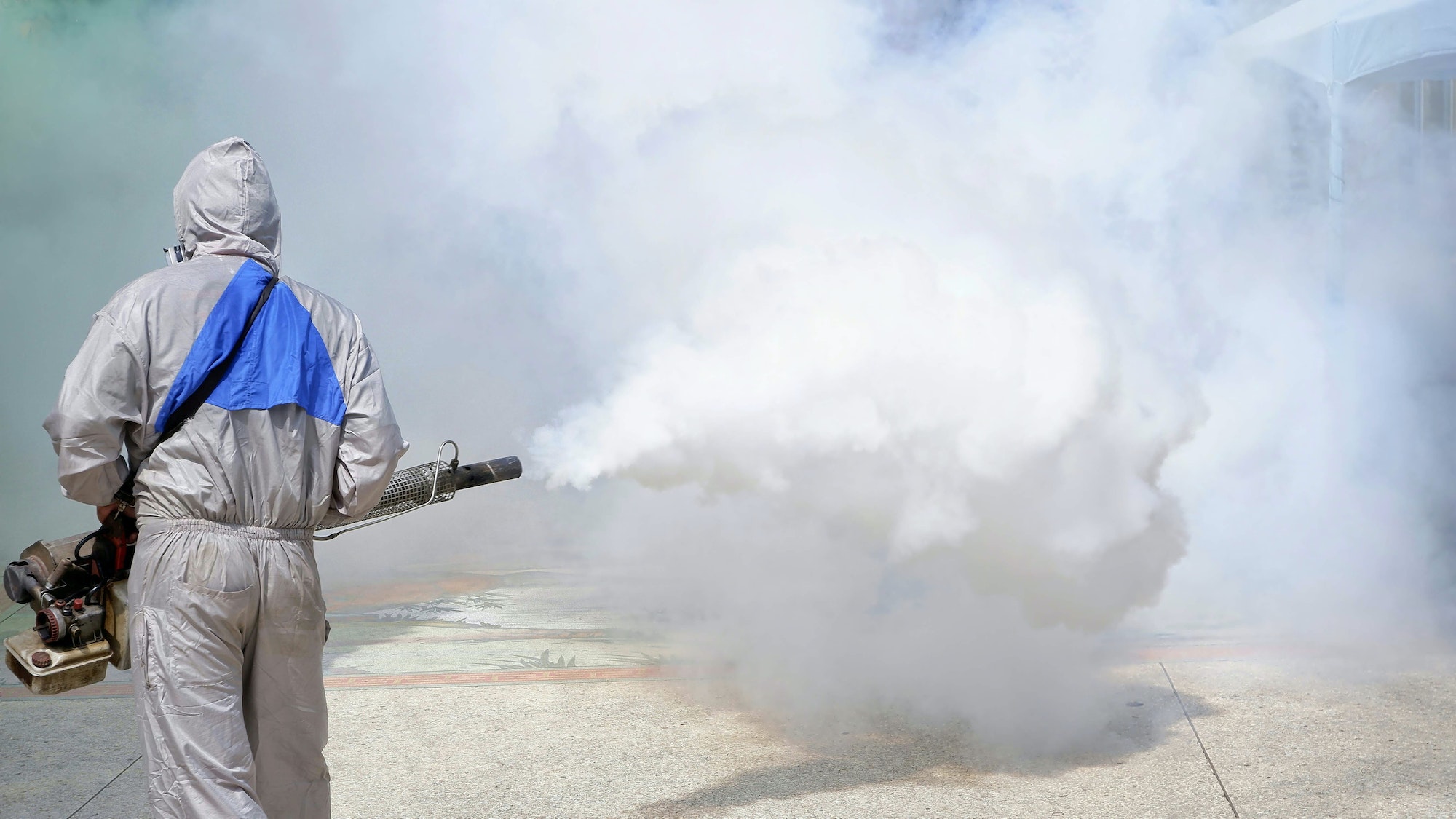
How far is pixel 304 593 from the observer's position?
2172 millimetres

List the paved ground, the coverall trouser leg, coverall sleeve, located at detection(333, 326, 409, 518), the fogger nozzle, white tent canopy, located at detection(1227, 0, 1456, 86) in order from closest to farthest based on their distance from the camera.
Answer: the coverall trouser leg
coverall sleeve, located at detection(333, 326, 409, 518)
the fogger nozzle
the paved ground
white tent canopy, located at detection(1227, 0, 1456, 86)

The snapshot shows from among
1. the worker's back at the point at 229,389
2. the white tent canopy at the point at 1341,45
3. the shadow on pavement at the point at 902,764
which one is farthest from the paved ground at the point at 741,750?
the white tent canopy at the point at 1341,45

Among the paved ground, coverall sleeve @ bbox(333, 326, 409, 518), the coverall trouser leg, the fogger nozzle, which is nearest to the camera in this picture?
the coverall trouser leg

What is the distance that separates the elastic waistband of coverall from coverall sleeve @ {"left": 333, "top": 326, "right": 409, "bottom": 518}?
0.51ft

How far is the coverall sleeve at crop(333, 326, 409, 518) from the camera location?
7.41 ft

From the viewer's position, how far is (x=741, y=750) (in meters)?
3.72

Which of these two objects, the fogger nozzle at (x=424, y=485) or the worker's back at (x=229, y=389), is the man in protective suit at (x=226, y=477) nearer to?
the worker's back at (x=229, y=389)

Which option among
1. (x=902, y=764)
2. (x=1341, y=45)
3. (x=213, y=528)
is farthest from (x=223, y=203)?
(x=1341, y=45)

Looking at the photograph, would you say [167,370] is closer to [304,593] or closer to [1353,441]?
[304,593]

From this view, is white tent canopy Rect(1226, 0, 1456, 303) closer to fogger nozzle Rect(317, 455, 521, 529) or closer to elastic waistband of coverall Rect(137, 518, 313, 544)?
fogger nozzle Rect(317, 455, 521, 529)

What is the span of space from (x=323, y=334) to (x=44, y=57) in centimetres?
728

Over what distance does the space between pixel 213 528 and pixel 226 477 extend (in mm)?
96

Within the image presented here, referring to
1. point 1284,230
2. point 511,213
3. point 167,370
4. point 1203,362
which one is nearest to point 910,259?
point 167,370

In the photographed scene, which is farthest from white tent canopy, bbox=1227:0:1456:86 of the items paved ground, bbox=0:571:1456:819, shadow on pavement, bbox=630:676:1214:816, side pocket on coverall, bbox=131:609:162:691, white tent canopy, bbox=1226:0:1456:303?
side pocket on coverall, bbox=131:609:162:691
